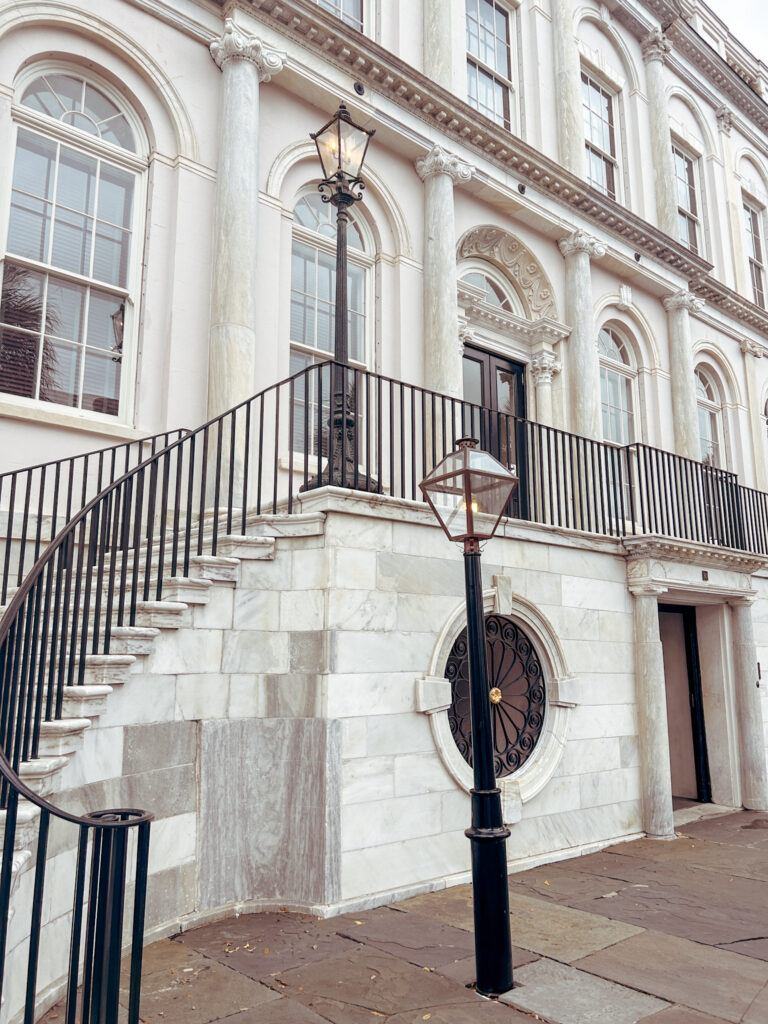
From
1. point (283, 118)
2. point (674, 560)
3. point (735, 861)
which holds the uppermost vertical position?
point (283, 118)

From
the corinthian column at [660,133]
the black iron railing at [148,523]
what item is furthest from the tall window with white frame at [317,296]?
the corinthian column at [660,133]

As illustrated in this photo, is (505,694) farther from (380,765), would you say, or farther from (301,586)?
(301,586)

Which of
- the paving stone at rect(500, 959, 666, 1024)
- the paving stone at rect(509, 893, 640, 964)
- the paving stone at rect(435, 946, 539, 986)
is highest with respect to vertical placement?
the paving stone at rect(435, 946, 539, 986)

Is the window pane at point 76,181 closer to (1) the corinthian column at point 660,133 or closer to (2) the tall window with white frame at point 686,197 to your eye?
(1) the corinthian column at point 660,133

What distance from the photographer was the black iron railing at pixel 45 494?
6.30m

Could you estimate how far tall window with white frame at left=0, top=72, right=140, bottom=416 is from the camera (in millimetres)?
7285

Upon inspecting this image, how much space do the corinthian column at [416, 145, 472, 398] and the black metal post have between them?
5.61 metres

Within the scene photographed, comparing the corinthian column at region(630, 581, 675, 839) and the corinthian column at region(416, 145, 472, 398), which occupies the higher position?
the corinthian column at region(416, 145, 472, 398)

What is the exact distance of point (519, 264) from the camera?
1211 centimetres

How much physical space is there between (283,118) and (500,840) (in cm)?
826

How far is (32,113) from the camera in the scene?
7426mm

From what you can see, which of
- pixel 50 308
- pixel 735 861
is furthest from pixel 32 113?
pixel 735 861

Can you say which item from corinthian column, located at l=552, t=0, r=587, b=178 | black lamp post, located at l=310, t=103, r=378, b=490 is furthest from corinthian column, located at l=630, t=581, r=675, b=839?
corinthian column, located at l=552, t=0, r=587, b=178

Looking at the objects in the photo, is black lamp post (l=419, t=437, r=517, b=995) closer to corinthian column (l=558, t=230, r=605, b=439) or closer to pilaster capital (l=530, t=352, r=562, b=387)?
corinthian column (l=558, t=230, r=605, b=439)
